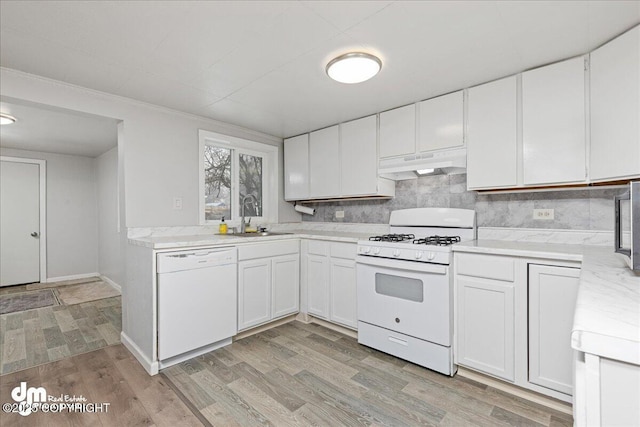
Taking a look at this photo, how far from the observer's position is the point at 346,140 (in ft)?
10.8

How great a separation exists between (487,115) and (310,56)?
142 cm

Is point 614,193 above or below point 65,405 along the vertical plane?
above

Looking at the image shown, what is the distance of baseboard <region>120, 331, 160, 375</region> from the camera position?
87.0 inches

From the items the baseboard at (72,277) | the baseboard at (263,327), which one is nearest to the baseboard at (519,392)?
the baseboard at (263,327)

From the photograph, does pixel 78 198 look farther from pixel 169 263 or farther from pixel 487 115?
pixel 487 115

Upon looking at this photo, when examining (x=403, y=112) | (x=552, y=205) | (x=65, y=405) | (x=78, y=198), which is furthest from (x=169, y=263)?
(x=78, y=198)

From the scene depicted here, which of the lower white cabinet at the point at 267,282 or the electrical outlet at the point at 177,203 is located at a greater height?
the electrical outlet at the point at 177,203

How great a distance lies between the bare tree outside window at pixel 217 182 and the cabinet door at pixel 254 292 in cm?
91

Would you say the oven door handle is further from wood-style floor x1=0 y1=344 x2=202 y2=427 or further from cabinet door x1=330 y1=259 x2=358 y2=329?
wood-style floor x1=0 y1=344 x2=202 y2=427

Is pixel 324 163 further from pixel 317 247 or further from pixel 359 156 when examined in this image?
pixel 317 247

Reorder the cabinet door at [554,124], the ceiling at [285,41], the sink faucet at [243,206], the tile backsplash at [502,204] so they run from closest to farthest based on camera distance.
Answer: the ceiling at [285,41] → the cabinet door at [554,124] → the tile backsplash at [502,204] → the sink faucet at [243,206]

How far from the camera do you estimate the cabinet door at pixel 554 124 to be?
1.92 meters

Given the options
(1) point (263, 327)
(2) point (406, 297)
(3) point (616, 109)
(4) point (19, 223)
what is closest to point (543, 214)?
(3) point (616, 109)

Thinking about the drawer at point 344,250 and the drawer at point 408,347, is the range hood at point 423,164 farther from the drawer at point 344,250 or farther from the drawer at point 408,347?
the drawer at point 408,347
